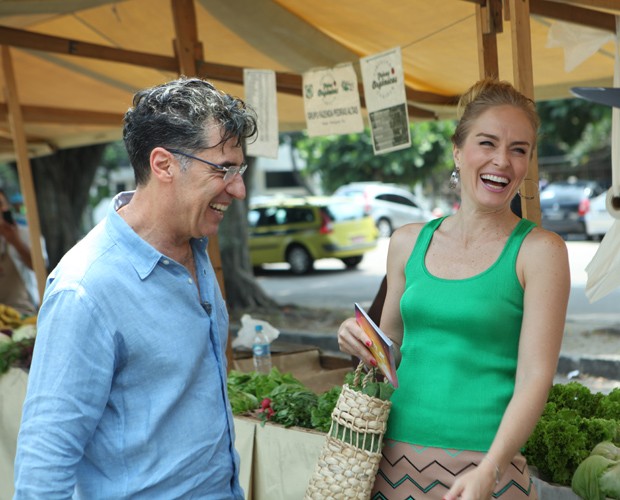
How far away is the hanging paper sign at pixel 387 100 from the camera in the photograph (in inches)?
175

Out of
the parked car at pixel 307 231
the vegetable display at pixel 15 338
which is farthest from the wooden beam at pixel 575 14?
the parked car at pixel 307 231

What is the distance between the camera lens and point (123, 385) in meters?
1.81

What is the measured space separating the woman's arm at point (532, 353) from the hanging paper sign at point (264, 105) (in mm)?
3017

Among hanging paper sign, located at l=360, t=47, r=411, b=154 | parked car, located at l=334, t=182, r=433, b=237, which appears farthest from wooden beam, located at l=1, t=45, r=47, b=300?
parked car, located at l=334, t=182, r=433, b=237

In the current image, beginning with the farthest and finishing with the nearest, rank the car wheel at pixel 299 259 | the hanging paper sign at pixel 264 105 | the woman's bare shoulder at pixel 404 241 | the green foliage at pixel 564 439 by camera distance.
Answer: the car wheel at pixel 299 259
the hanging paper sign at pixel 264 105
the green foliage at pixel 564 439
the woman's bare shoulder at pixel 404 241

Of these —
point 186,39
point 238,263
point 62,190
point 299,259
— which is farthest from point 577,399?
point 299,259

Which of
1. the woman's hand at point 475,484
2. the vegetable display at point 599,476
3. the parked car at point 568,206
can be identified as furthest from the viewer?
the parked car at point 568,206

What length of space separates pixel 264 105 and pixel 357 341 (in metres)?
2.98

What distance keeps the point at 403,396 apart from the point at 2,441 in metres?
3.63

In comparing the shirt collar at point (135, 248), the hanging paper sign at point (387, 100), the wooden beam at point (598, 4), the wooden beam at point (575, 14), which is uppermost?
the wooden beam at point (575, 14)

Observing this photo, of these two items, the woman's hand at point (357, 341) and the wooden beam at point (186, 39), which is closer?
the woman's hand at point (357, 341)

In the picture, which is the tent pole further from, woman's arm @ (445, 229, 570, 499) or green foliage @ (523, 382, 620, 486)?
woman's arm @ (445, 229, 570, 499)

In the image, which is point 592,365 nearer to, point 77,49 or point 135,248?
point 77,49

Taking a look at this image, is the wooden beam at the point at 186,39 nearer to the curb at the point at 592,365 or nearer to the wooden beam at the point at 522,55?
Answer: the wooden beam at the point at 522,55
